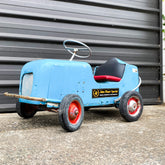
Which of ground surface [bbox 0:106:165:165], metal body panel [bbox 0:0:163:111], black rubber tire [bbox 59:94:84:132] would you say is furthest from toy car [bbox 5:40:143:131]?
metal body panel [bbox 0:0:163:111]

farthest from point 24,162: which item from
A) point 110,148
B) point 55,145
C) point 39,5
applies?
point 39,5

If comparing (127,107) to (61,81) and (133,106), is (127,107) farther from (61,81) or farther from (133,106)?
(61,81)

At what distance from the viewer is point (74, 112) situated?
1947 mm

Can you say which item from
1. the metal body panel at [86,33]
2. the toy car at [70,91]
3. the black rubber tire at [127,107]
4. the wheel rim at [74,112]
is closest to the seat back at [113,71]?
the toy car at [70,91]

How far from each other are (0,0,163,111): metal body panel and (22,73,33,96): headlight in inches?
39.5

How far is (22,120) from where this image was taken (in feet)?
7.87

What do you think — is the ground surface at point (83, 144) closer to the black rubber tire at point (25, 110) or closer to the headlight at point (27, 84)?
the black rubber tire at point (25, 110)

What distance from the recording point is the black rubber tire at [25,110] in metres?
2.37

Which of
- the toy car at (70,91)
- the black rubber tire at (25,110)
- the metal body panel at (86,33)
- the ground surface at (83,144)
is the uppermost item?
the metal body panel at (86,33)

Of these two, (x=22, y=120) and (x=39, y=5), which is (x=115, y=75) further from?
(x=39, y=5)

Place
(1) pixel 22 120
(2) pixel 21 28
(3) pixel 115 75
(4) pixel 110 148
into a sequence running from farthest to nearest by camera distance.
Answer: (2) pixel 21 28 → (3) pixel 115 75 → (1) pixel 22 120 → (4) pixel 110 148

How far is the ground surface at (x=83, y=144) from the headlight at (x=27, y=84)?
1.21 feet

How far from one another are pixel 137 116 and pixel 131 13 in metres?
2.37

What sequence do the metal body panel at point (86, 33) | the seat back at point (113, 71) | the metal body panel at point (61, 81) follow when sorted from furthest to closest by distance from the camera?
the metal body panel at point (86, 33) < the seat back at point (113, 71) < the metal body panel at point (61, 81)
